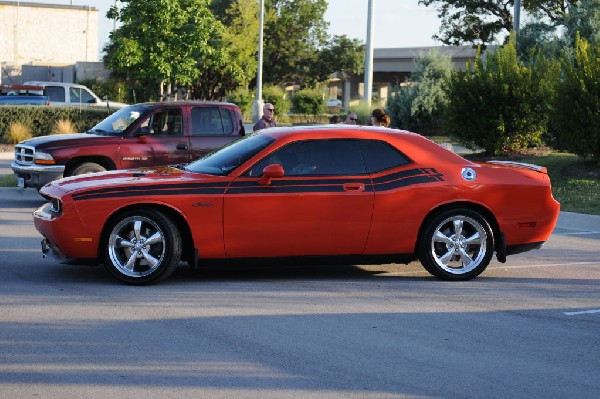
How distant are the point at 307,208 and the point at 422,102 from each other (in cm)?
2591

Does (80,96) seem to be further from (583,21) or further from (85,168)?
(85,168)

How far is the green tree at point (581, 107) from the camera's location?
2023 centimetres

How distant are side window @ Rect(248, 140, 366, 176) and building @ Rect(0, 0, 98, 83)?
69.6 metres

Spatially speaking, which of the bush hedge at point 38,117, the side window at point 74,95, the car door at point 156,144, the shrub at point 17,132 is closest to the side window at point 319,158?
the car door at point 156,144

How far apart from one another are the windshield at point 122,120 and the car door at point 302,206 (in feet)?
22.5

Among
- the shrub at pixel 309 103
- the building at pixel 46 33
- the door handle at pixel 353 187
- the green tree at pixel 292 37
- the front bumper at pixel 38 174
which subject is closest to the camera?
the door handle at pixel 353 187

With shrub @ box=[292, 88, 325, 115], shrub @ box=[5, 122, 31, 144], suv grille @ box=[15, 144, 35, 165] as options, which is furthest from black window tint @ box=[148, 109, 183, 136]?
shrub @ box=[292, 88, 325, 115]

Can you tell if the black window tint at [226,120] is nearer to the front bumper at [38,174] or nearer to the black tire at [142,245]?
the front bumper at [38,174]

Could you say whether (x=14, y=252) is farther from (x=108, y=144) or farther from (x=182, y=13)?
(x=182, y=13)

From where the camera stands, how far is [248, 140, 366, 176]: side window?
10.2 meters

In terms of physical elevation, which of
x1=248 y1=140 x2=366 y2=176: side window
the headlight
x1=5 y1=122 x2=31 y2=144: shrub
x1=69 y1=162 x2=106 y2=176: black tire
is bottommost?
x1=5 y1=122 x2=31 y2=144: shrub

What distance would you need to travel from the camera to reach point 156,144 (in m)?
16.4

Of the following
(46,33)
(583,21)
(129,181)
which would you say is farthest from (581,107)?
(46,33)

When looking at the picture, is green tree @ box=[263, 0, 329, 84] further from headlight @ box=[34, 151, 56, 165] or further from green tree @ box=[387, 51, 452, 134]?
headlight @ box=[34, 151, 56, 165]
